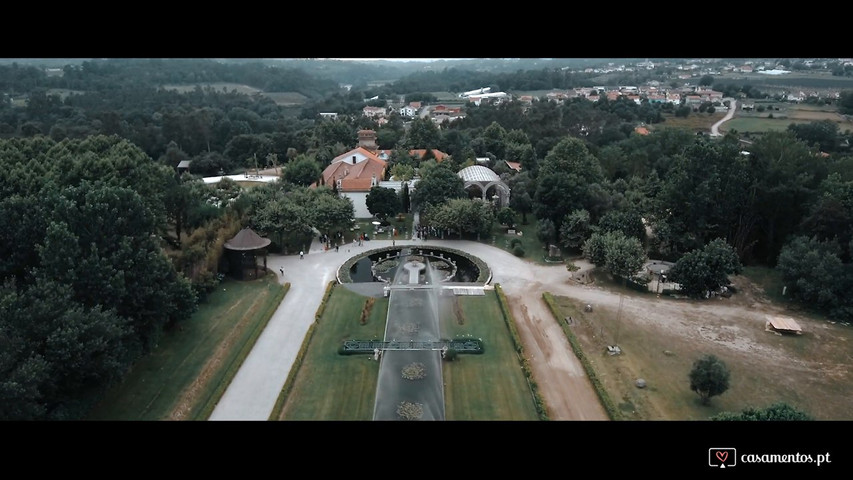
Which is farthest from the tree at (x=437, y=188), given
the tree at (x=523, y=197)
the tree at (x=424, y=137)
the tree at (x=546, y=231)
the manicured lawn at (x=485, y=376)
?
the tree at (x=424, y=137)

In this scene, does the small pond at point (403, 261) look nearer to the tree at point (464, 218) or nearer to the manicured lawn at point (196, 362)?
the tree at point (464, 218)

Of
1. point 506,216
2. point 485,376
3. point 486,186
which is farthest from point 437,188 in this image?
point 485,376

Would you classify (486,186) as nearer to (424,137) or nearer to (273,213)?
(273,213)

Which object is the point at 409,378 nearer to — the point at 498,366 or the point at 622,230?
the point at 498,366

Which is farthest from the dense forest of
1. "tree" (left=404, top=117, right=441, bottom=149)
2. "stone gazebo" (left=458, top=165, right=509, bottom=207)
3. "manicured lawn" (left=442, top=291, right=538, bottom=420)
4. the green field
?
"manicured lawn" (left=442, top=291, right=538, bottom=420)
